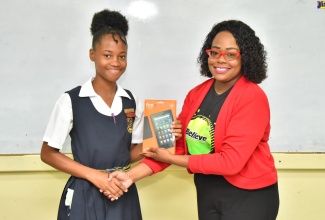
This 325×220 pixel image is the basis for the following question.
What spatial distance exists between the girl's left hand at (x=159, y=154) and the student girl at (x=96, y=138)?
79 mm

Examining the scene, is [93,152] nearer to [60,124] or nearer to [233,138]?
[60,124]

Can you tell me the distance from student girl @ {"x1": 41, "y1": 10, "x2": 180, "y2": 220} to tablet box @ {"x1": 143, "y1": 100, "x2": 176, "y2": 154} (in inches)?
3.0

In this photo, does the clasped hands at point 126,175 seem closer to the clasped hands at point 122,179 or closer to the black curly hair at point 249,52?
the clasped hands at point 122,179

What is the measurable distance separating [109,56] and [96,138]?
0.31m

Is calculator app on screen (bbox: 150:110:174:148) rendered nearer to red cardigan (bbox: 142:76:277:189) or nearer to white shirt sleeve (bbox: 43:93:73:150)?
red cardigan (bbox: 142:76:277:189)

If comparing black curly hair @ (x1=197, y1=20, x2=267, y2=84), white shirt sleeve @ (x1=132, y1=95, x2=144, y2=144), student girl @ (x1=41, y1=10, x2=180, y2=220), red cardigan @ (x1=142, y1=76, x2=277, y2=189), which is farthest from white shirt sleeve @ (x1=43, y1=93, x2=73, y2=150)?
black curly hair @ (x1=197, y1=20, x2=267, y2=84)

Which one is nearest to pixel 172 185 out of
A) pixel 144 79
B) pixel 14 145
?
pixel 144 79

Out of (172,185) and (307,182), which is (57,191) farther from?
(307,182)

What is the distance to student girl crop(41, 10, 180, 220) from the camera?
1119mm

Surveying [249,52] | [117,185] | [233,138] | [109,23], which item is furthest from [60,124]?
[249,52]

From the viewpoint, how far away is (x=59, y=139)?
1.11 meters

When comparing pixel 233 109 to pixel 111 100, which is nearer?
pixel 233 109

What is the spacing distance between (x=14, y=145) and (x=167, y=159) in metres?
0.85

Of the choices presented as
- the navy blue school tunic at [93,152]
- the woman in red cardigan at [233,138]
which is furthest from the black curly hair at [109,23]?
the woman in red cardigan at [233,138]
